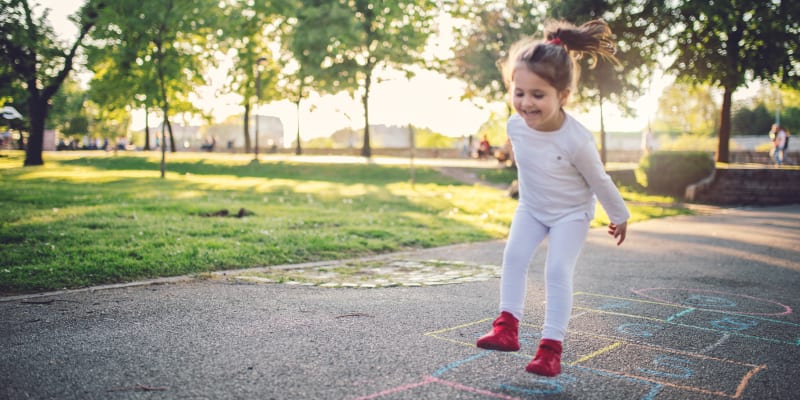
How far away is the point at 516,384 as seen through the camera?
3328 mm

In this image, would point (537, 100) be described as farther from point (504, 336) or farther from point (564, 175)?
point (504, 336)

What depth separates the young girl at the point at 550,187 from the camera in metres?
3.56

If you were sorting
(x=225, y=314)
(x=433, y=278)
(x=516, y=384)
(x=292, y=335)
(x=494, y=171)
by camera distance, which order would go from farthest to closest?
(x=494, y=171), (x=433, y=278), (x=225, y=314), (x=292, y=335), (x=516, y=384)

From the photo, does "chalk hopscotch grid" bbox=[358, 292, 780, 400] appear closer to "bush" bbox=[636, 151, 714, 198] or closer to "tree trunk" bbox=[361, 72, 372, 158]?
"bush" bbox=[636, 151, 714, 198]

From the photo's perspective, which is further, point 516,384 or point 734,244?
point 734,244

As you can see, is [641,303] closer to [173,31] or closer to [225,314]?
[225,314]

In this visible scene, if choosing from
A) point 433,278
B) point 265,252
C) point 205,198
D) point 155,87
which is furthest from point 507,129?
point 155,87

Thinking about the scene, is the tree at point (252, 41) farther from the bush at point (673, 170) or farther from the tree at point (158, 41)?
the bush at point (673, 170)

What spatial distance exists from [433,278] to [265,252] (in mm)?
2198

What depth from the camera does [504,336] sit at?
384 centimetres

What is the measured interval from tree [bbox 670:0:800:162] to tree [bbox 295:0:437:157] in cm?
1255

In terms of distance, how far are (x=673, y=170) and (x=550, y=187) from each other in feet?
65.4

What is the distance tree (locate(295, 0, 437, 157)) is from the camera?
34.7 m

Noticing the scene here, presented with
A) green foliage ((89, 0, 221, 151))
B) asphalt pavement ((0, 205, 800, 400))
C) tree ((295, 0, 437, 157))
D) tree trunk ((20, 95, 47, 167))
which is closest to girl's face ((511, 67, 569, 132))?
asphalt pavement ((0, 205, 800, 400))
